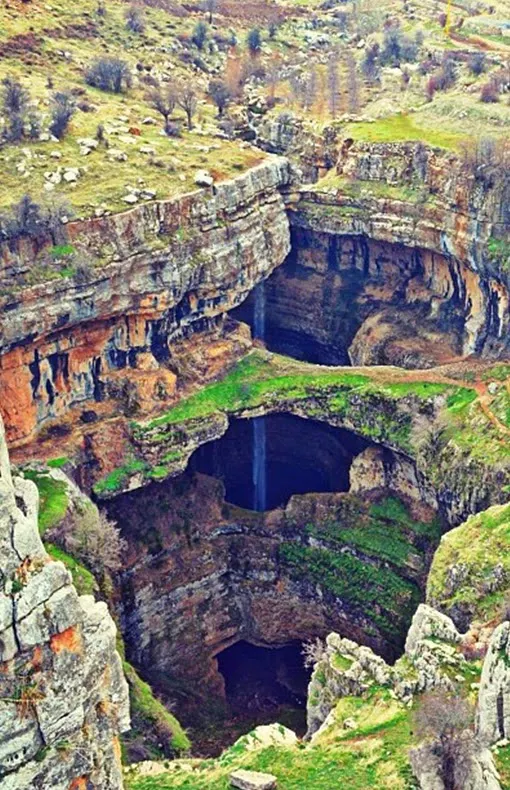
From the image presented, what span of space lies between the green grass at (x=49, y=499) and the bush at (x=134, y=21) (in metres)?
40.2

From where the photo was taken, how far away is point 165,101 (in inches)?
2429

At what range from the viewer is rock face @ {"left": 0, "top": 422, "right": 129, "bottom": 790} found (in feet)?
67.2

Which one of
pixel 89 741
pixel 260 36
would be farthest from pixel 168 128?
pixel 89 741

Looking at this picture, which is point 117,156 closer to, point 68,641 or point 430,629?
point 430,629

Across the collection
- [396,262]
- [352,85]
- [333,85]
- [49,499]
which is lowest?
[49,499]

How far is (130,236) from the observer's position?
47.6m

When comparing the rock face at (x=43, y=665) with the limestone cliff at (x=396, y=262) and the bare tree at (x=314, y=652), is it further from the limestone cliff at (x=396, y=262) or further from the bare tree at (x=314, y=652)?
the limestone cliff at (x=396, y=262)

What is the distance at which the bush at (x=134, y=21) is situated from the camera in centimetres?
7388

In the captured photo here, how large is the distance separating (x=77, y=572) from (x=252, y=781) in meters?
12.7

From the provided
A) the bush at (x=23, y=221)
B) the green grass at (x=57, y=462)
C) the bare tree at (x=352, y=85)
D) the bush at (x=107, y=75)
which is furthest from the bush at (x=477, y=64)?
the green grass at (x=57, y=462)

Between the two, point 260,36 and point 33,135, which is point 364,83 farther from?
point 33,135

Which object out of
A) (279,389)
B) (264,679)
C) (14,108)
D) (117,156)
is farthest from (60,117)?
(264,679)

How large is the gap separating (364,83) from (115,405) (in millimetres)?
33809

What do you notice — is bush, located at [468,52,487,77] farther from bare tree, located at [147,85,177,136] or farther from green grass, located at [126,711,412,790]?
green grass, located at [126,711,412,790]
